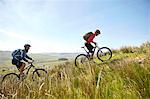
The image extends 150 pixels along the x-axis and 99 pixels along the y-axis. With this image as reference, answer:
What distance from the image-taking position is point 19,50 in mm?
13227

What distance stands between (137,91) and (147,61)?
5.03 feet

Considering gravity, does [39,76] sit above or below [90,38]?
below

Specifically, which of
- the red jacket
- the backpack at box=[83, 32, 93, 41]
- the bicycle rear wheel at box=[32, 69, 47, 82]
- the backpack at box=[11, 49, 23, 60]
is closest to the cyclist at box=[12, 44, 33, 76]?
the backpack at box=[11, 49, 23, 60]

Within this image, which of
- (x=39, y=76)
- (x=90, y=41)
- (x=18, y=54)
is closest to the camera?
(x=39, y=76)

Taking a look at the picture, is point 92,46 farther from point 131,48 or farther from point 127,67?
point 127,67

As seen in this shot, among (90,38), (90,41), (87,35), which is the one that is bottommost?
(90,41)

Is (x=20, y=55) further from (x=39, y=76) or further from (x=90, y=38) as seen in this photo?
(x=90, y=38)

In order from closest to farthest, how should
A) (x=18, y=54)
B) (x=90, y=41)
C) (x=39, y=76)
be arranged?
(x=39, y=76) → (x=18, y=54) → (x=90, y=41)

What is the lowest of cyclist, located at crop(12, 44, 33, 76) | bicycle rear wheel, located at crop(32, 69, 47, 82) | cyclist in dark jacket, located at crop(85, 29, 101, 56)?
bicycle rear wheel, located at crop(32, 69, 47, 82)

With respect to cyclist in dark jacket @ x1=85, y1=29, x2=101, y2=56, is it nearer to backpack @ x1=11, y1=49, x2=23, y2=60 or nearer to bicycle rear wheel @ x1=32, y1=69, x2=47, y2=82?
bicycle rear wheel @ x1=32, y1=69, x2=47, y2=82

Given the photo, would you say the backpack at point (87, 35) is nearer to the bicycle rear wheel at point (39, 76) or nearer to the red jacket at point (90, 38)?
the red jacket at point (90, 38)

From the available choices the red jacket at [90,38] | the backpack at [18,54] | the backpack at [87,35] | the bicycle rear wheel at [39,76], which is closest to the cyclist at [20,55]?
the backpack at [18,54]

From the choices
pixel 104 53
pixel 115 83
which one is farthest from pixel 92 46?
pixel 115 83

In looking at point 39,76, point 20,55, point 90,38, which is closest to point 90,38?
point 90,38
